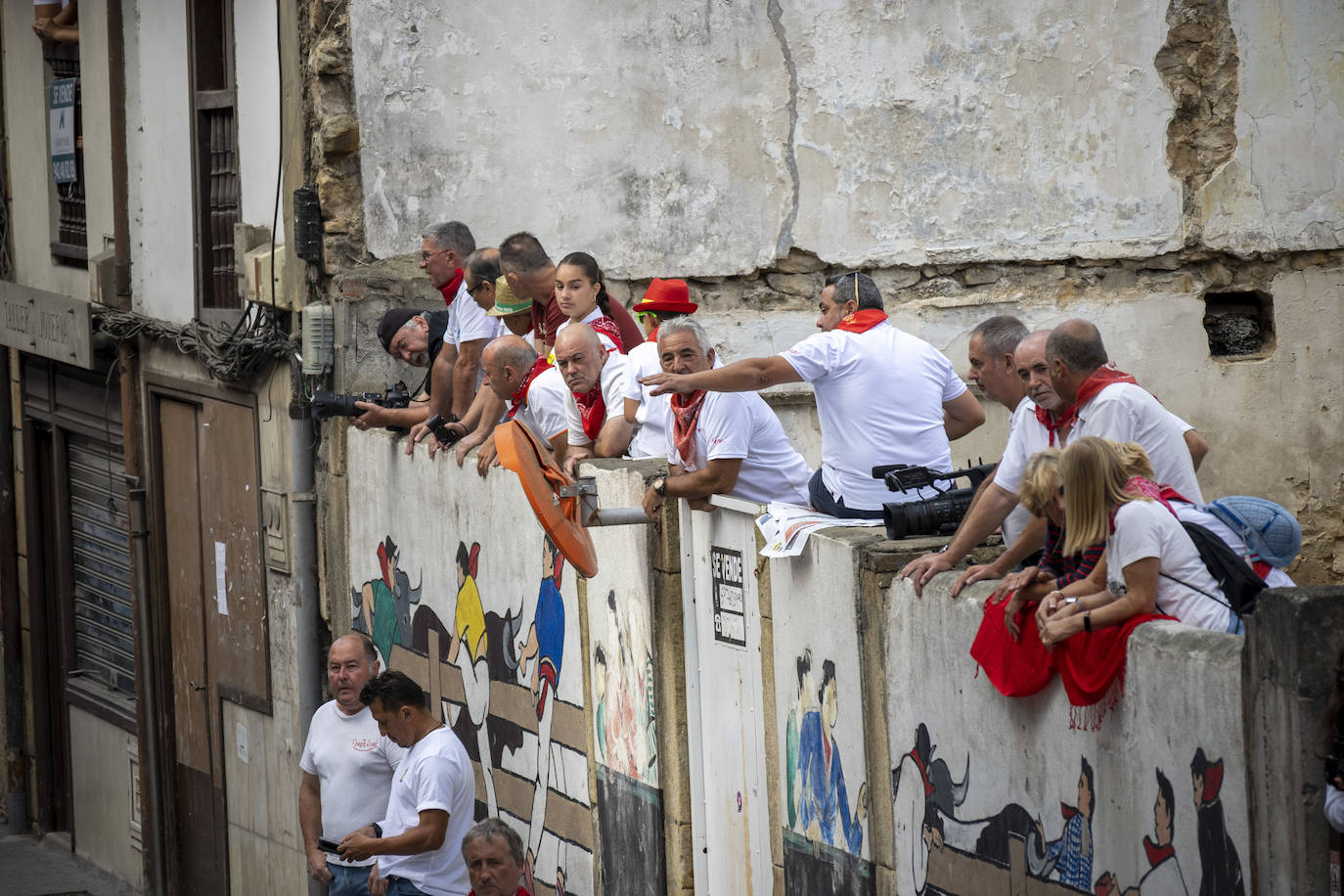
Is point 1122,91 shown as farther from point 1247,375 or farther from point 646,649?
point 646,649

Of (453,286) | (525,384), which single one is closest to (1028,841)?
(525,384)

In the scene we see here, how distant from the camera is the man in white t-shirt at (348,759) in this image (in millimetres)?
8586

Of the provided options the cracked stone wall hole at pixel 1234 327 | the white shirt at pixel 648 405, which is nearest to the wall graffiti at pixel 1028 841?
the white shirt at pixel 648 405

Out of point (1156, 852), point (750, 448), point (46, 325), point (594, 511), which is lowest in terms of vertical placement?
point (1156, 852)

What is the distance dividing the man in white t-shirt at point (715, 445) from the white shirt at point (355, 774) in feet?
5.78

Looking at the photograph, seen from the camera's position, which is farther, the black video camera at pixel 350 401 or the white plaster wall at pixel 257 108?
the white plaster wall at pixel 257 108

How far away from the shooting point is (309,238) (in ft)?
38.8

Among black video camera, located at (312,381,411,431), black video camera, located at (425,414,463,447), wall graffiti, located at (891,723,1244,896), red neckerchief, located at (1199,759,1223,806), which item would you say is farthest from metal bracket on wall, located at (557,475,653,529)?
black video camera, located at (312,381,411,431)

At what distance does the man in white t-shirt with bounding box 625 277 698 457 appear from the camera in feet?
27.8

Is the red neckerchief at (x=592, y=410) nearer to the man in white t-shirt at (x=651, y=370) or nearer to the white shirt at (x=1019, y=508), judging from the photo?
the man in white t-shirt at (x=651, y=370)

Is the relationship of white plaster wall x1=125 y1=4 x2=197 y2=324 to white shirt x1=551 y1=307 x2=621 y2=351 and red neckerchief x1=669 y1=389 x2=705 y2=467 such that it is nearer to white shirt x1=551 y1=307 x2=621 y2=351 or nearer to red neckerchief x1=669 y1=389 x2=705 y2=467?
white shirt x1=551 y1=307 x2=621 y2=351

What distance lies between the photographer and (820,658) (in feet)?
23.1

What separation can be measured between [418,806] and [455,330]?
11.8 feet

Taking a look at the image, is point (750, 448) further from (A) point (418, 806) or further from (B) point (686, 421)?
(A) point (418, 806)
